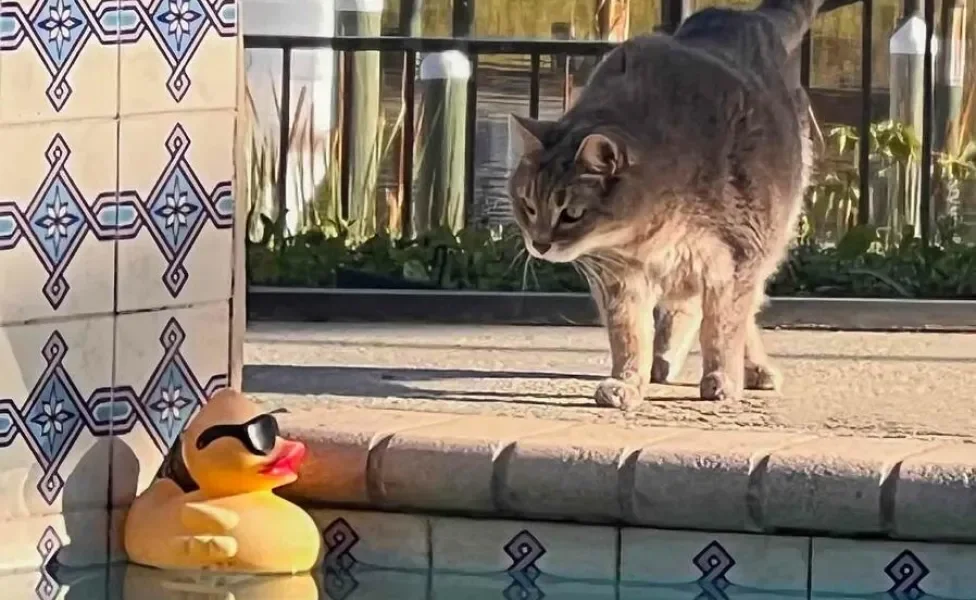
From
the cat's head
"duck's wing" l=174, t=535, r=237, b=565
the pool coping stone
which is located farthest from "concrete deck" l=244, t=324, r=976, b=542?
the cat's head

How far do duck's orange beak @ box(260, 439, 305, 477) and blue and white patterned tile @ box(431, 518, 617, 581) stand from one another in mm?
231

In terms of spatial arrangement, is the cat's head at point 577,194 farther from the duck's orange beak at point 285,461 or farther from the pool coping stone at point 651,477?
the duck's orange beak at point 285,461

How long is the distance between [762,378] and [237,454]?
1754 mm

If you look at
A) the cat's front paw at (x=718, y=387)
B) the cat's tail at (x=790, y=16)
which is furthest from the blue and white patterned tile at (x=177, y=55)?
the cat's tail at (x=790, y=16)

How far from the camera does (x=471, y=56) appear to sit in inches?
256

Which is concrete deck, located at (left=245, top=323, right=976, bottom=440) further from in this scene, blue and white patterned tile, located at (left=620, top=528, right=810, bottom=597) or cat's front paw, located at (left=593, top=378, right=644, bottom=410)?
blue and white patterned tile, located at (left=620, top=528, right=810, bottom=597)

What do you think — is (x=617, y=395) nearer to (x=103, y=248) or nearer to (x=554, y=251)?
(x=554, y=251)

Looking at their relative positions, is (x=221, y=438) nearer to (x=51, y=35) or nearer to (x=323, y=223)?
(x=51, y=35)

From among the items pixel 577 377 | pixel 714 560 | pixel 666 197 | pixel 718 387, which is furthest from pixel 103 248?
pixel 577 377

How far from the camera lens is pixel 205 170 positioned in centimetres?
308

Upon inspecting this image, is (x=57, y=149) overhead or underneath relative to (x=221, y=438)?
overhead

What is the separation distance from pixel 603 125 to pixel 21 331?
1515mm

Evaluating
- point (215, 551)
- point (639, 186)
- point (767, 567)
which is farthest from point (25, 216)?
point (639, 186)

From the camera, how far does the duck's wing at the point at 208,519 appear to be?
2.85 metres
